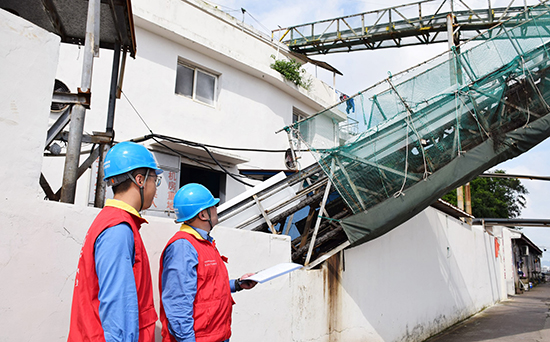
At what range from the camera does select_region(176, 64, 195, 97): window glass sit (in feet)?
32.2

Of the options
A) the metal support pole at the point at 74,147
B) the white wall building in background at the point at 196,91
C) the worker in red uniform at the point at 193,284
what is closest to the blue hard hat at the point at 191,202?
the worker in red uniform at the point at 193,284

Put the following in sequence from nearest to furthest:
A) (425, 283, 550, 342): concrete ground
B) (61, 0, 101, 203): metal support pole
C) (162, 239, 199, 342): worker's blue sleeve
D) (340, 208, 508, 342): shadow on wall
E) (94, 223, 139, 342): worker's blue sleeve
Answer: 1. (94, 223, 139, 342): worker's blue sleeve
2. (162, 239, 199, 342): worker's blue sleeve
3. (61, 0, 101, 203): metal support pole
4. (340, 208, 508, 342): shadow on wall
5. (425, 283, 550, 342): concrete ground

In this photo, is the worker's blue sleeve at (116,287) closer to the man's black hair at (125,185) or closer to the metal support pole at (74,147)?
the man's black hair at (125,185)

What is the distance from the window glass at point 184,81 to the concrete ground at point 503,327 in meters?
7.90

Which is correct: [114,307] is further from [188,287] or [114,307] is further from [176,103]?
[176,103]

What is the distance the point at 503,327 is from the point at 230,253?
8.91 metres

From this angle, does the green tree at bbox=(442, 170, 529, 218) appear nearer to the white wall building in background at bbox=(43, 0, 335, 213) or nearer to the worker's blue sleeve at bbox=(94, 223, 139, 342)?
the white wall building in background at bbox=(43, 0, 335, 213)

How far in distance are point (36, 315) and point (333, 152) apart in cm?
439

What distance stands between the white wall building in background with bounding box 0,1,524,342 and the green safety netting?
1241 millimetres

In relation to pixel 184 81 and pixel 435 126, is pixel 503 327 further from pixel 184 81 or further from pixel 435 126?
pixel 184 81

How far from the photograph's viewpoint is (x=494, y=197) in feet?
109

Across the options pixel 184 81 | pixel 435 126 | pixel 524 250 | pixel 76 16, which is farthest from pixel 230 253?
pixel 524 250

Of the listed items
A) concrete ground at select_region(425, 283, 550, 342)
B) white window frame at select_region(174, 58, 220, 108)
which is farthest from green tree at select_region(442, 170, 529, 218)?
white window frame at select_region(174, 58, 220, 108)

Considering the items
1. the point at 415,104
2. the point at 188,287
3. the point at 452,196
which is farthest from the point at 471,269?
the point at 452,196
